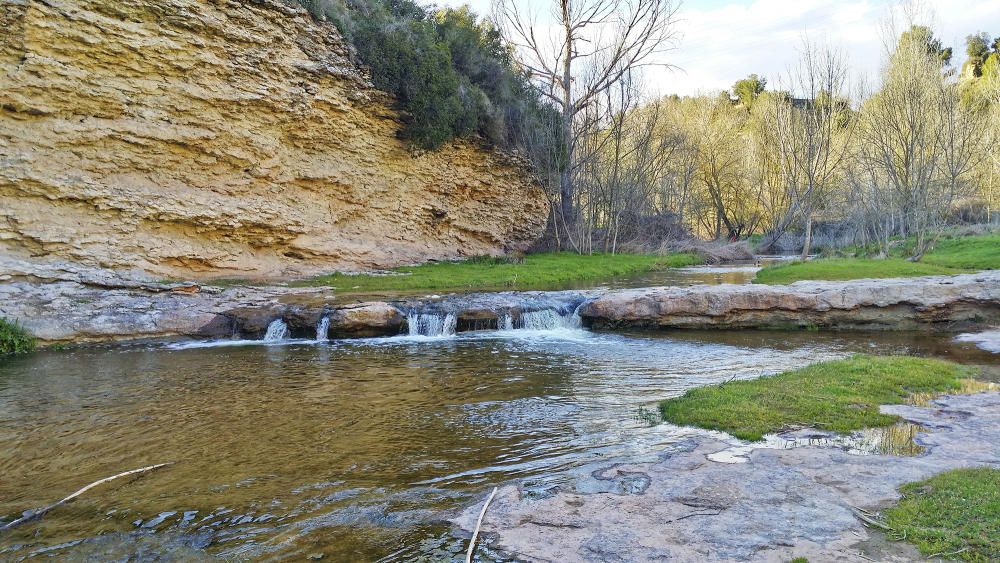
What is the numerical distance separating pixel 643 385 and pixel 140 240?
1640 cm

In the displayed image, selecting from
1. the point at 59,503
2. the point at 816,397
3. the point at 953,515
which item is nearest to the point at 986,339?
the point at 816,397

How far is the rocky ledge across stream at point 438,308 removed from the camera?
1329 centimetres

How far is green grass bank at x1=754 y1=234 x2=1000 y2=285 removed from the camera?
17922mm

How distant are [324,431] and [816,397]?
5.90 meters

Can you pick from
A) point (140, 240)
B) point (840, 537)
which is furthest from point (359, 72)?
point (840, 537)

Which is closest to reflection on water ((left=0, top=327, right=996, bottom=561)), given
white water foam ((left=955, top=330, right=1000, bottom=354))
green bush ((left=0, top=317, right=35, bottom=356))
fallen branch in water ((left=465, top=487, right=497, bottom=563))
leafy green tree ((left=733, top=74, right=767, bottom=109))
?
fallen branch in water ((left=465, top=487, right=497, bottom=563))

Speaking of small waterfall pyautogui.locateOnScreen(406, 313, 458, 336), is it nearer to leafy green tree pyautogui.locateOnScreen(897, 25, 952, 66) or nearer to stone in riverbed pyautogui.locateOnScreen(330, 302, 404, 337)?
stone in riverbed pyautogui.locateOnScreen(330, 302, 404, 337)

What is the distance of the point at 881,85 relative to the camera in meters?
26.6

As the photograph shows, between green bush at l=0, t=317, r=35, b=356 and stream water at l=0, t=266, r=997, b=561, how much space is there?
683 mm

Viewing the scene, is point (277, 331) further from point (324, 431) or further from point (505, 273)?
point (505, 273)

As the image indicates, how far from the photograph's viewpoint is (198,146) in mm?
20094

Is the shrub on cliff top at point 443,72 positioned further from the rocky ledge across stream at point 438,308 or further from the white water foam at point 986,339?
the white water foam at point 986,339

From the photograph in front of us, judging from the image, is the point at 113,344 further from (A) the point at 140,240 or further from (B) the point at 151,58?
(B) the point at 151,58

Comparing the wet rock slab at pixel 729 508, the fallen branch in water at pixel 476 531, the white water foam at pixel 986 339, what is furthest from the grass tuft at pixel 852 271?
the fallen branch in water at pixel 476 531
